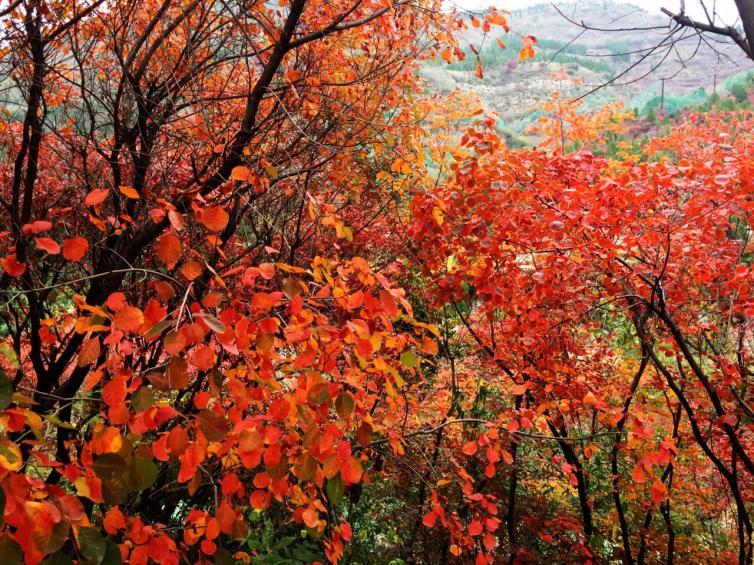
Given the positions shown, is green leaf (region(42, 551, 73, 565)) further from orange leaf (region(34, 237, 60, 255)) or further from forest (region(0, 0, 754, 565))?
orange leaf (region(34, 237, 60, 255))

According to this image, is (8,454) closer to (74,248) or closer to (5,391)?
(5,391)

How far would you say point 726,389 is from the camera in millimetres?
4324

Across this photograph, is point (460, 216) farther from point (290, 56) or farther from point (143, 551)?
point (143, 551)

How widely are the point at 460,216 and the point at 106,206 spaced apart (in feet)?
11.3

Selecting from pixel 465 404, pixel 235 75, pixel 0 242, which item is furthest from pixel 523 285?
pixel 0 242

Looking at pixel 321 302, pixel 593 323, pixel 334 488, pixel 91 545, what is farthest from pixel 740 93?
pixel 91 545

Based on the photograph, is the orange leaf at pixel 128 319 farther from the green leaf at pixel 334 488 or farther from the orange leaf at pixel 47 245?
the green leaf at pixel 334 488

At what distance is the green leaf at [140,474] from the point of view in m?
1.34

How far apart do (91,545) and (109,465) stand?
0.18 metres

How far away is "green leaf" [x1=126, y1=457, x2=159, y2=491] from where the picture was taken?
1.34 metres

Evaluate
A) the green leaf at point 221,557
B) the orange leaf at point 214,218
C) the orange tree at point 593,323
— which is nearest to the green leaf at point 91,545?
the green leaf at point 221,557

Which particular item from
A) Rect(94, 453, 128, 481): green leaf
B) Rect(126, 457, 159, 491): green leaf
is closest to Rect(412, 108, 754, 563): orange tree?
Rect(126, 457, 159, 491): green leaf

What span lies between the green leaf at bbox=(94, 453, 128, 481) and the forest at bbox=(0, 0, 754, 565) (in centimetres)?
3

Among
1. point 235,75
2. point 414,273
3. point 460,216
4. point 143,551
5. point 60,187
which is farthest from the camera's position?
point 414,273
